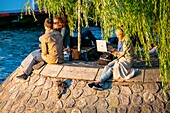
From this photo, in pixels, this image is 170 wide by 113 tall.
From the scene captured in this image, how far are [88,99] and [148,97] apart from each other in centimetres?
120

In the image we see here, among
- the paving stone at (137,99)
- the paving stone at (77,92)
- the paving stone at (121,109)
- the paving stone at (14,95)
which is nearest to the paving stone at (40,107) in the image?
the paving stone at (77,92)

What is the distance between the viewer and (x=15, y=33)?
2880 centimetres

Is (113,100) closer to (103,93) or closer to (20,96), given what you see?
(103,93)

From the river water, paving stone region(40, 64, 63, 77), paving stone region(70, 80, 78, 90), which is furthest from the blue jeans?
the river water

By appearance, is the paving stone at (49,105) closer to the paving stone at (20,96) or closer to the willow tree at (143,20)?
the paving stone at (20,96)

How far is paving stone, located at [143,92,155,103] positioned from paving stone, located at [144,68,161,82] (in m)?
0.29

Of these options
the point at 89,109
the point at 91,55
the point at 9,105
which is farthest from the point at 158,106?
the point at 9,105

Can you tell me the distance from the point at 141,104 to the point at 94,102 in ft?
3.07

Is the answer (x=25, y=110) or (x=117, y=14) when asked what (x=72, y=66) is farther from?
(x=117, y=14)

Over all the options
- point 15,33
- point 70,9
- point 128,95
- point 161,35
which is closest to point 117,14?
point 161,35

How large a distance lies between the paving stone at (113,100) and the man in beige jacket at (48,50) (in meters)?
1.61

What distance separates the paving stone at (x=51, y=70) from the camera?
9.72 metres

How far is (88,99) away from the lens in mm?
9102

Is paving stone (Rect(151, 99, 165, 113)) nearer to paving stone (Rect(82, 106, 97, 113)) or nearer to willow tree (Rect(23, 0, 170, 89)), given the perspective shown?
willow tree (Rect(23, 0, 170, 89))
